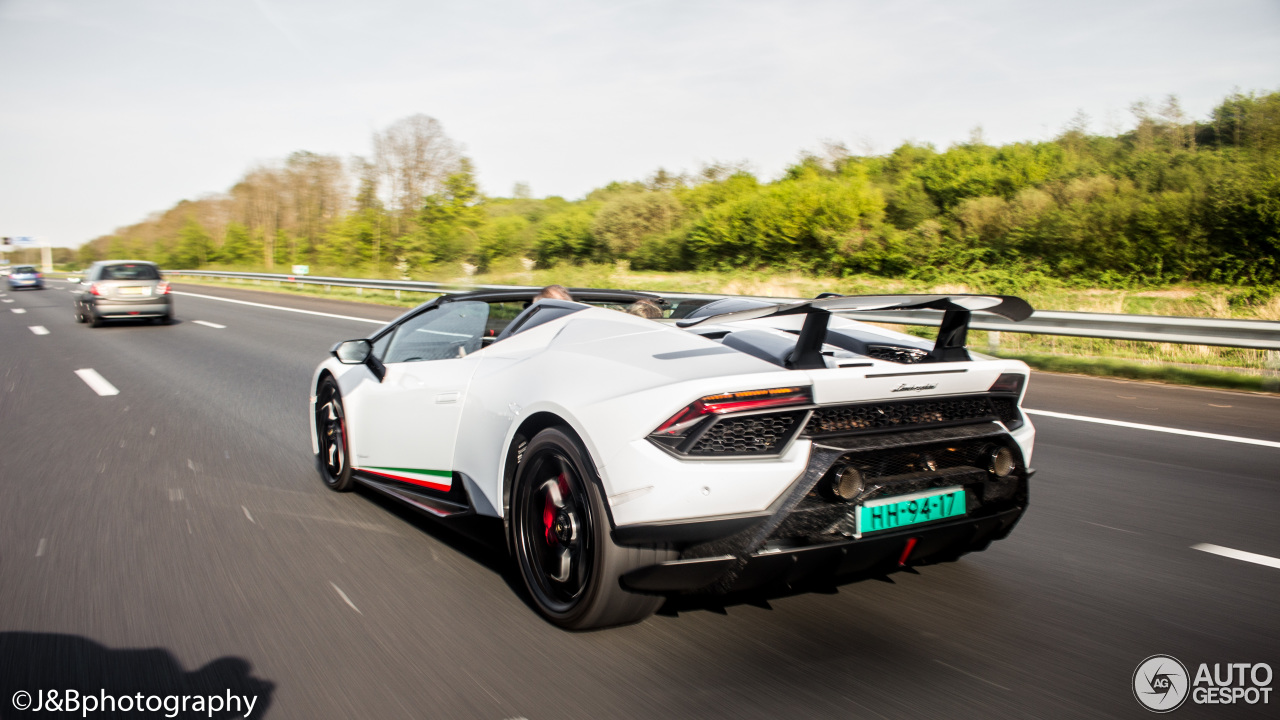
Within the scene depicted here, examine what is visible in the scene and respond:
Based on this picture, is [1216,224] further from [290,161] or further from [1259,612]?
[290,161]

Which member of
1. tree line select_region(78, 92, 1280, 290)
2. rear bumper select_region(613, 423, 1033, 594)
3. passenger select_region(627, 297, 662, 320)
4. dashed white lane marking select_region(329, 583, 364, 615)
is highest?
tree line select_region(78, 92, 1280, 290)

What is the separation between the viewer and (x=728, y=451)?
8.45 ft

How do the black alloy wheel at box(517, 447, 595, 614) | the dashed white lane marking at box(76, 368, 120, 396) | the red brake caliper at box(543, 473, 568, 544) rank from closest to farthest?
the black alloy wheel at box(517, 447, 595, 614), the red brake caliper at box(543, 473, 568, 544), the dashed white lane marking at box(76, 368, 120, 396)

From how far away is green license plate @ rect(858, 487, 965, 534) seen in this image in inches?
104

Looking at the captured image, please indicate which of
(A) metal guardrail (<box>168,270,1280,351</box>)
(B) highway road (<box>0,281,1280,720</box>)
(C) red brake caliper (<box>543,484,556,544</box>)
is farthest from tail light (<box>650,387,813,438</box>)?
(A) metal guardrail (<box>168,270,1280,351</box>)

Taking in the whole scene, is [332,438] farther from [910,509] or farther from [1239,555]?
[1239,555]

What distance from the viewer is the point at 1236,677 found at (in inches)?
101

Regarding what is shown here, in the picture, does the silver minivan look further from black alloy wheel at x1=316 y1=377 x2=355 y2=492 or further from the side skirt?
the side skirt

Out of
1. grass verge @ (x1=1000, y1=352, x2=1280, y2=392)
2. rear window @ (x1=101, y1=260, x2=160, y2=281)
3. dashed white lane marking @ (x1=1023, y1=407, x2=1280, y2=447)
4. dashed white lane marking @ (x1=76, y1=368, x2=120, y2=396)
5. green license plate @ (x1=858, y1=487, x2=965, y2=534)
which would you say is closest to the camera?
green license plate @ (x1=858, y1=487, x2=965, y2=534)

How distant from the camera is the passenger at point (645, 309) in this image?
13.6 ft

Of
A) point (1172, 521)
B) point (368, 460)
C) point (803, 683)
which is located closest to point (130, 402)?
→ point (368, 460)

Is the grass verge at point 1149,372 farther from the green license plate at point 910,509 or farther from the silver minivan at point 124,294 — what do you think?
the silver minivan at point 124,294

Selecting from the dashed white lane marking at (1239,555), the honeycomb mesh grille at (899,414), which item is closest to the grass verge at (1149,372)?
the dashed white lane marking at (1239,555)

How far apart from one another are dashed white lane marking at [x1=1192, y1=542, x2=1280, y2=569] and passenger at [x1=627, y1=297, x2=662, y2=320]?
271 centimetres
